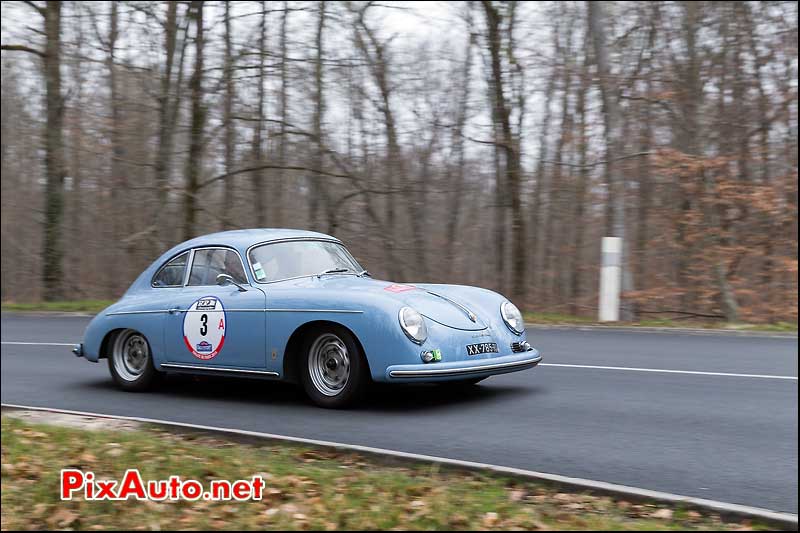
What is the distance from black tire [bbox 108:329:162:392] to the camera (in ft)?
30.1

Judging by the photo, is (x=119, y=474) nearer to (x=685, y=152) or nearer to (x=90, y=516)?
(x=90, y=516)

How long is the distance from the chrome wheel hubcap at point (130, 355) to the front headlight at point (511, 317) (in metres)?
3.81

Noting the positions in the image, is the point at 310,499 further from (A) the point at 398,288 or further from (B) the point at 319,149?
(B) the point at 319,149

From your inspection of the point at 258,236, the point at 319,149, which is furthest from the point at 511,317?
the point at 319,149

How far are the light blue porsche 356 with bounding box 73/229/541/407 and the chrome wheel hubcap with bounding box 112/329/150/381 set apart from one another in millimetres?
360

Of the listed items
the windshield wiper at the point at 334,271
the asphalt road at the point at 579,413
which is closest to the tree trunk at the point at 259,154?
the asphalt road at the point at 579,413

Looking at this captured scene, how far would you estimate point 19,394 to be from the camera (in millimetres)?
9742

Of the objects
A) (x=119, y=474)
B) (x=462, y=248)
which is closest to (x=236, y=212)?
(x=462, y=248)

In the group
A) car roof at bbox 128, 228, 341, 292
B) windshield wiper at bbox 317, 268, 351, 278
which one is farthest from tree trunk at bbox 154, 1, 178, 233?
windshield wiper at bbox 317, 268, 351, 278

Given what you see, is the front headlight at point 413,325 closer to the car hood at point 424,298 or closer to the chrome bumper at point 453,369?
the car hood at point 424,298

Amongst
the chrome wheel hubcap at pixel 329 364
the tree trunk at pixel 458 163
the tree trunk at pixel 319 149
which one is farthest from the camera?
the tree trunk at pixel 458 163

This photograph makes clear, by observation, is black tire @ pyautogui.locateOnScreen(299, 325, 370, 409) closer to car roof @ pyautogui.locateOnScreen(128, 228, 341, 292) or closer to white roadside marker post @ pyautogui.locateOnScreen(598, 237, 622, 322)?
car roof @ pyautogui.locateOnScreen(128, 228, 341, 292)

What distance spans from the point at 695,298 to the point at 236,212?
10274mm

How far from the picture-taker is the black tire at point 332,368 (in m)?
7.42
